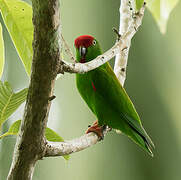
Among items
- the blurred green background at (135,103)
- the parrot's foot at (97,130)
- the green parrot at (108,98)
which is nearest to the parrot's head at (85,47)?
the green parrot at (108,98)

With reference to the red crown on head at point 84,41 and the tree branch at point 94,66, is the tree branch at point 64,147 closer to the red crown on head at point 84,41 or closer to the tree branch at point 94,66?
the tree branch at point 94,66

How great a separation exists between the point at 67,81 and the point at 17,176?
2345mm

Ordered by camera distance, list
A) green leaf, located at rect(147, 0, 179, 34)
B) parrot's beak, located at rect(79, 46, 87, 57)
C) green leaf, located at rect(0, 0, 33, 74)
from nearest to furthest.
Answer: green leaf, located at rect(0, 0, 33, 74) < green leaf, located at rect(147, 0, 179, 34) < parrot's beak, located at rect(79, 46, 87, 57)

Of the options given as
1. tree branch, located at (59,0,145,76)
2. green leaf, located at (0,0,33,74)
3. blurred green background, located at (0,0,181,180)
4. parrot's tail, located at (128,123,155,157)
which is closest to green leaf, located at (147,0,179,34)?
tree branch, located at (59,0,145,76)

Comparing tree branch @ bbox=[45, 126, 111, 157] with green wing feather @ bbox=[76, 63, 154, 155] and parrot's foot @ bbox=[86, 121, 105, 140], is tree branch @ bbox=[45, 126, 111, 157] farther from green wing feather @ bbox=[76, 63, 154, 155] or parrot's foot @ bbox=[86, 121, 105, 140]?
green wing feather @ bbox=[76, 63, 154, 155]

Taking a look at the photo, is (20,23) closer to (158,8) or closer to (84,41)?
(158,8)

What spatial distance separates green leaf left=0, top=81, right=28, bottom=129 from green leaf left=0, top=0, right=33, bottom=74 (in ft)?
0.28

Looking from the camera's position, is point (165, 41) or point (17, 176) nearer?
point (17, 176)

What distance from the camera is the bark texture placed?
0.57 metres

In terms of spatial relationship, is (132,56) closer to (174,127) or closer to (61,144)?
(174,127)

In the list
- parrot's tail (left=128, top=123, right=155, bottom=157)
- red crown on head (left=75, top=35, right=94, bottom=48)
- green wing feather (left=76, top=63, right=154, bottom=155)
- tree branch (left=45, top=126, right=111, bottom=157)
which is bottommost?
tree branch (left=45, top=126, right=111, bottom=157)

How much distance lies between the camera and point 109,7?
2.90 meters

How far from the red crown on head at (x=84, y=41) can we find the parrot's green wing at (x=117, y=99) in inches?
5.8

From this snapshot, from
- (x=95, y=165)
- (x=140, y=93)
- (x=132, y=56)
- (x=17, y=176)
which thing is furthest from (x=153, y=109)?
(x=17, y=176)
